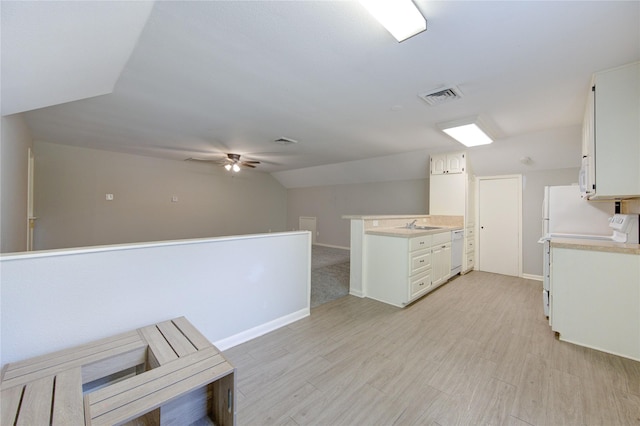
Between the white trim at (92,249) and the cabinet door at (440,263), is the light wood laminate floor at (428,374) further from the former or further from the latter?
the white trim at (92,249)

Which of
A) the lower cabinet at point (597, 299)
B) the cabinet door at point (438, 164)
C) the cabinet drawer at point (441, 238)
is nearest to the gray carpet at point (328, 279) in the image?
the cabinet drawer at point (441, 238)

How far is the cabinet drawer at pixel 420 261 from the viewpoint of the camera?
10.5 feet

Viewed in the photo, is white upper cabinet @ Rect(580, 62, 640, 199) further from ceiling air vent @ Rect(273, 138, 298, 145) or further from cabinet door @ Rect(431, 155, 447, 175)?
ceiling air vent @ Rect(273, 138, 298, 145)

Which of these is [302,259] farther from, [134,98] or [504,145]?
[504,145]

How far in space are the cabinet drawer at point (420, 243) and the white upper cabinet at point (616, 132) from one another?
1646 millimetres

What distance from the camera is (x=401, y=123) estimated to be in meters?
3.35

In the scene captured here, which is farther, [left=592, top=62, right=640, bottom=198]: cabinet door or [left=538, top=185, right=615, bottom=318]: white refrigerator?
[left=538, top=185, right=615, bottom=318]: white refrigerator

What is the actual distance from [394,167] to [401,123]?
2.60 meters

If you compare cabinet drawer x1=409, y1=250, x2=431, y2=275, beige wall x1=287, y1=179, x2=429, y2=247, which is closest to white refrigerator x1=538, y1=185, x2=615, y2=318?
cabinet drawer x1=409, y1=250, x2=431, y2=275

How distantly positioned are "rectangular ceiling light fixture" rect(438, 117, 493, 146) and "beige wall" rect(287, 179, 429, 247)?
79.4 inches

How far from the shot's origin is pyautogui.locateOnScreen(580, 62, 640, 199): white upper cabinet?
1979mm

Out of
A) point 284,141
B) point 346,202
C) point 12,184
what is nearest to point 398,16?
point 284,141

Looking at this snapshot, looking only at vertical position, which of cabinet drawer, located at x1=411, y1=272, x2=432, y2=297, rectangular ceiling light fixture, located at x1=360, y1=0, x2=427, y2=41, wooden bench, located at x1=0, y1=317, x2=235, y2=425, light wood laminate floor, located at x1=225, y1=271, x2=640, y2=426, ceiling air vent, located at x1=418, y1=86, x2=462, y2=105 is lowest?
light wood laminate floor, located at x1=225, y1=271, x2=640, y2=426

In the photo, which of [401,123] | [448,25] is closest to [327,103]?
[401,123]
